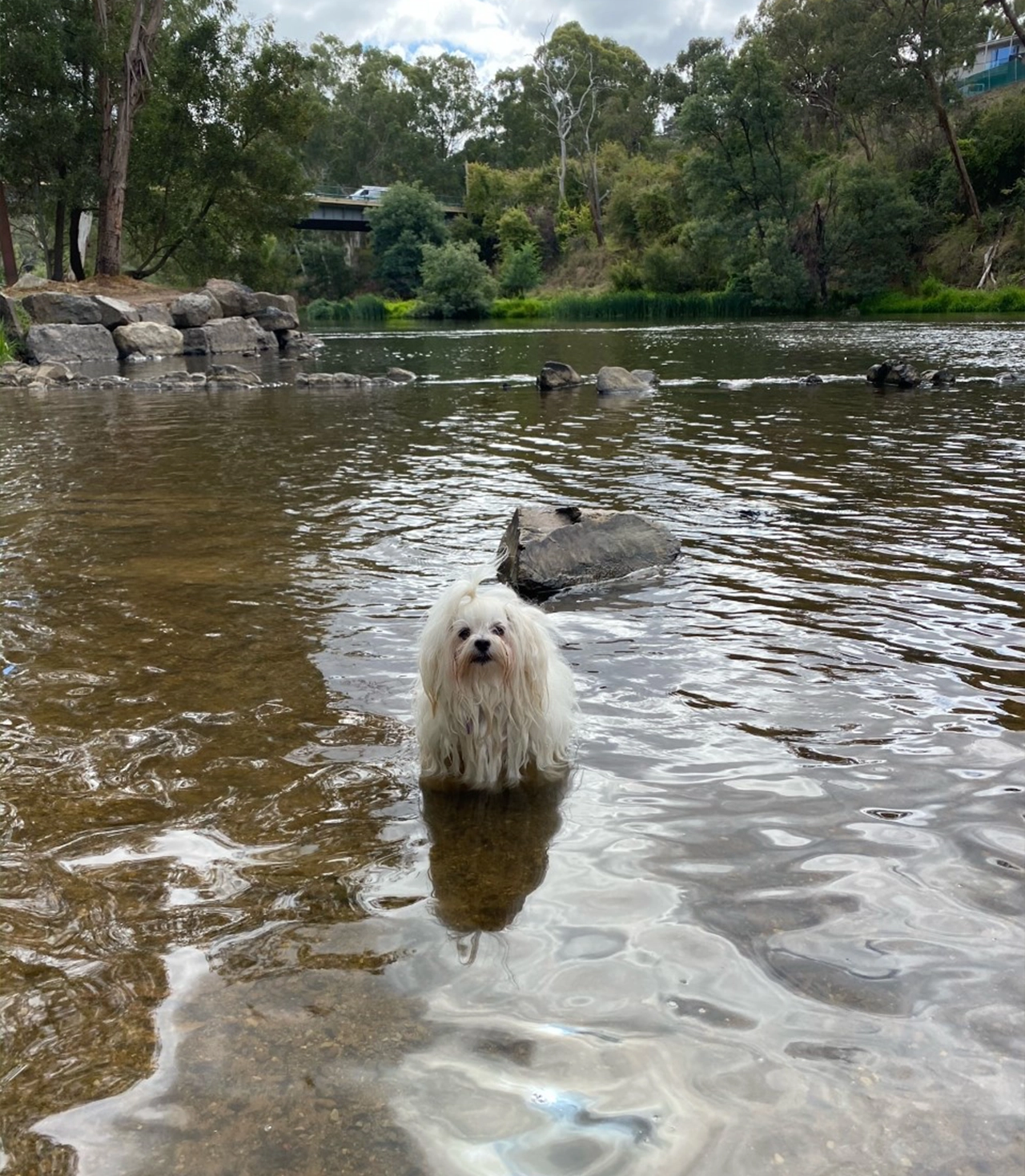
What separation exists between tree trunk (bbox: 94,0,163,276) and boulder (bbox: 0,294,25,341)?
992cm

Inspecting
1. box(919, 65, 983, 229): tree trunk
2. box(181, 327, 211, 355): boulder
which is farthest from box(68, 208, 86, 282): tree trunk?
box(919, 65, 983, 229): tree trunk

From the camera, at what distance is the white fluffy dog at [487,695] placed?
470 centimetres

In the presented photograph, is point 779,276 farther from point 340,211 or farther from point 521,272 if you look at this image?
point 340,211

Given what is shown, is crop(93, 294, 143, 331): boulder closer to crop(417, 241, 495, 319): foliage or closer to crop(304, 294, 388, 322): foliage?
crop(417, 241, 495, 319): foliage

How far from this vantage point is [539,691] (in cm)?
493

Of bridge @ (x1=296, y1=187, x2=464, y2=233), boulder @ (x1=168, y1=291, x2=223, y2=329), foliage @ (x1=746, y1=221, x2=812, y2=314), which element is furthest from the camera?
bridge @ (x1=296, y1=187, x2=464, y2=233)

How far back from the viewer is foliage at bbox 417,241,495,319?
73562 millimetres

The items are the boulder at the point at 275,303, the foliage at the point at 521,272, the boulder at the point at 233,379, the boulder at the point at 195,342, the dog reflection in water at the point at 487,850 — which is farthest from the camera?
the foliage at the point at 521,272

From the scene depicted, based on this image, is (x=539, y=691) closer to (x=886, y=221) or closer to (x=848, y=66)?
(x=886, y=221)

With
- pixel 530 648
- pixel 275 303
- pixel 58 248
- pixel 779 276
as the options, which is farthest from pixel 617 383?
pixel 58 248

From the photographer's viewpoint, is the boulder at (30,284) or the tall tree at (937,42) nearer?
the boulder at (30,284)

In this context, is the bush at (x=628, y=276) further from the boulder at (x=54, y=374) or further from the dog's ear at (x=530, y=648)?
the dog's ear at (x=530, y=648)

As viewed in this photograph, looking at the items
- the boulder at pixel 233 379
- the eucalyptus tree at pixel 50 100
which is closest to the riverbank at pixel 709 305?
the eucalyptus tree at pixel 50 100

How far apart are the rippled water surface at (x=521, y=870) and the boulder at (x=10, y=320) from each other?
87.4 ft
